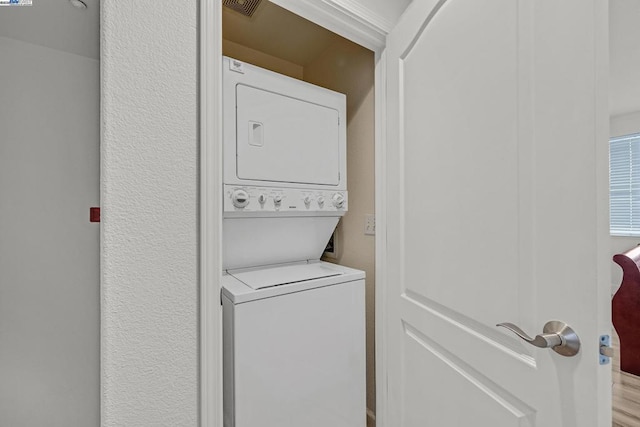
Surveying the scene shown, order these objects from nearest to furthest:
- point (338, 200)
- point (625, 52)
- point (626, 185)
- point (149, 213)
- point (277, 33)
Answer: point (149, 213), point (338, 200), point (277, 33), point (625, 52), point (626, 185)

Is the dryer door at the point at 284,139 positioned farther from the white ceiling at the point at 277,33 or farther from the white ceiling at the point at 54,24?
the white ceiling at the point at 54,24

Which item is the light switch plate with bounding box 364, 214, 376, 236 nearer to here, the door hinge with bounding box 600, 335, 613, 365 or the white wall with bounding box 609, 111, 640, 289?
the door hinge with bounding box 600, 335, 613, 365

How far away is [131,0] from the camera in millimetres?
723

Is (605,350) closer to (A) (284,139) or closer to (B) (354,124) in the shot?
(A) (284,139)

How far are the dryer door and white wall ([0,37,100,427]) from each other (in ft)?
3.24

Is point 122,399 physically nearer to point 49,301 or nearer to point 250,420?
point 250,420

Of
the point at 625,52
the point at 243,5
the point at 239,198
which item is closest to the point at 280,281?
the point at 239,198

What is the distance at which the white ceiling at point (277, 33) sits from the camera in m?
1.65

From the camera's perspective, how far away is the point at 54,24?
1289 millimetres

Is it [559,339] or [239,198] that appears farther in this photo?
[239,198]

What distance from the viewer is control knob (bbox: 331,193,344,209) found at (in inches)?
59.3

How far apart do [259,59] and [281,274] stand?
1.66 meters

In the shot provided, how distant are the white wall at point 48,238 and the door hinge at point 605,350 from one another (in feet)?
6.81

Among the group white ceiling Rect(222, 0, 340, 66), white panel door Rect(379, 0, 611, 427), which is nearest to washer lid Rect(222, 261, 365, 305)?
white panel door Rect(379, 0, 611, 427)
